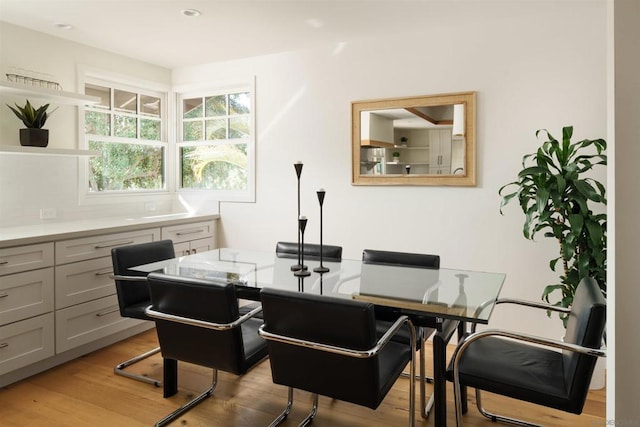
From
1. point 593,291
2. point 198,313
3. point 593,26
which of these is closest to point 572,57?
point 593,26

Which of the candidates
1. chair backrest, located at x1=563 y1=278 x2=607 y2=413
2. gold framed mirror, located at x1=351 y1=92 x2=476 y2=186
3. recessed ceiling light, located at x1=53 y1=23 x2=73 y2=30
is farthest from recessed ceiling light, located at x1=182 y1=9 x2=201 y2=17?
chair backrest, located at x1=563 y1=278 x2=607 y2=413

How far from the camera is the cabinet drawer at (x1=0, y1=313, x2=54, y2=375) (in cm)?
275

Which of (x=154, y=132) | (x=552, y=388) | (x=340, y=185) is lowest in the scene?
(x=552, y=388)

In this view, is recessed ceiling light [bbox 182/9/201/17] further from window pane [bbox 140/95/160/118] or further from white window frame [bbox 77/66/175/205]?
window pane [bbox 140/95/160/118]

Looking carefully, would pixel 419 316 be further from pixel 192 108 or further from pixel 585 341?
pixel 192 108

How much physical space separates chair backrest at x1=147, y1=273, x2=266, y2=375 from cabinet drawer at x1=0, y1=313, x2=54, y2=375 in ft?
3.90

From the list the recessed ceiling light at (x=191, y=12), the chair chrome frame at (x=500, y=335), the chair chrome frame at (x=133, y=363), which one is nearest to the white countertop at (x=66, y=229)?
the chair chrome frame at (x=133, y=363)

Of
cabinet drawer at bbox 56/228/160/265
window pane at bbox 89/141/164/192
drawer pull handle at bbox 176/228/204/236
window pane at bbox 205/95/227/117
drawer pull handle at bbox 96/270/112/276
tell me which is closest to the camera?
cabinet drawer at bbox 56/228/160/265

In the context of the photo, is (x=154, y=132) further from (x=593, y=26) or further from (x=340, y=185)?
(x=593, y=26)

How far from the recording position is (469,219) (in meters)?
3.46

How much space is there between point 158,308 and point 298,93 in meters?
2.46

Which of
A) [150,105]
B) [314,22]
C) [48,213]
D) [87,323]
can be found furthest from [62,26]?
[87,323]

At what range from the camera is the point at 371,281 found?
2.45m

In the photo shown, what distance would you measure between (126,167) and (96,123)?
1.61ft
